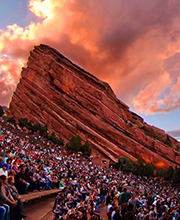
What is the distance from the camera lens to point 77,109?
6788 centimetres

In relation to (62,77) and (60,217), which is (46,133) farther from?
(60,217)

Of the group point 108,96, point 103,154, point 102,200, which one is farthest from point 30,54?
point 102,200

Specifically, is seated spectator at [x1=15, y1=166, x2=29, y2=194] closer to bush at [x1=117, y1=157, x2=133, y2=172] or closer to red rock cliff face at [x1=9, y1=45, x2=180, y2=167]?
bush at [x1=117, y1=157, x2=133, y2=172]

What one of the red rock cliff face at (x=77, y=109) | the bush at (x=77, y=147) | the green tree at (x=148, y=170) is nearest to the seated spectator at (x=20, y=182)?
the bush at (x=77, y=147)

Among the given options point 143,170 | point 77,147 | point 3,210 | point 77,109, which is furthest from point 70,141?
point 3,210

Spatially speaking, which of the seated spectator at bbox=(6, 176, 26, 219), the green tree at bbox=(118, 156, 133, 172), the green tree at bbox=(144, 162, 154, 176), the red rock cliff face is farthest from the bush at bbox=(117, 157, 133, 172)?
the seated spectator at bbox=(6, 176, 26, 219)

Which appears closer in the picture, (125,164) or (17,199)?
(17,199)

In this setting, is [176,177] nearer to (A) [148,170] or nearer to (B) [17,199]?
(A) [148,170]

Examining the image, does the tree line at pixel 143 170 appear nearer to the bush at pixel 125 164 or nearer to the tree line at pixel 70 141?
the bush at pixel 125 164

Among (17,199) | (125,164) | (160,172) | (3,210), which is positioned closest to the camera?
(3,210)

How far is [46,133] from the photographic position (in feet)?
186

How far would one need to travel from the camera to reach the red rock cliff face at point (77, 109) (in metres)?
62.2

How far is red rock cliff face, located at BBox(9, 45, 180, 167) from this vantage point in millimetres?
62156

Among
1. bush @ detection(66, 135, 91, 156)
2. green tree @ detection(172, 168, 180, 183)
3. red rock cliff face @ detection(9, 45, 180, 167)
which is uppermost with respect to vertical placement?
red rock cliff face @ detection(9, 45, 180, 167)
